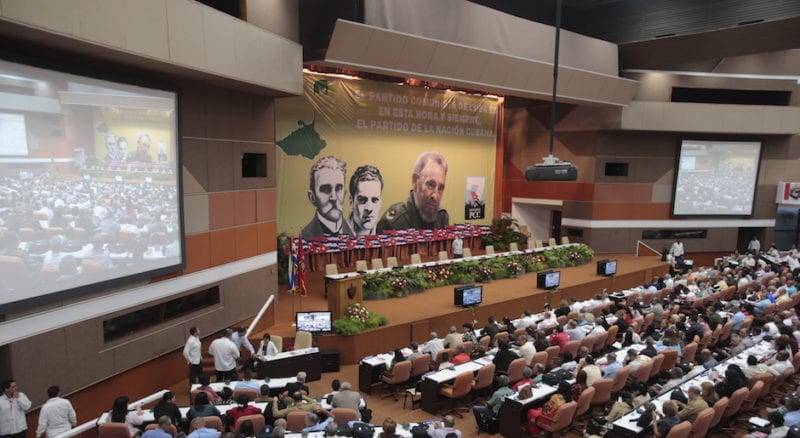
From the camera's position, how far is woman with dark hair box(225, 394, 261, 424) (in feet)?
21.8

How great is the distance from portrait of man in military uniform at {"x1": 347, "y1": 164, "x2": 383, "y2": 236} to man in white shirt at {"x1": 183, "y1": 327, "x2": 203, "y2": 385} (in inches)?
379

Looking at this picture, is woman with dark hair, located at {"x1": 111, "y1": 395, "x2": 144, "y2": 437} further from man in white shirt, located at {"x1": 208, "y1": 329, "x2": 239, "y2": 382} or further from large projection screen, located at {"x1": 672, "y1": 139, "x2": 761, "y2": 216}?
large projection screen, located at {"x1": 672, "y1": 139, "x2": 761, "y2": 216}

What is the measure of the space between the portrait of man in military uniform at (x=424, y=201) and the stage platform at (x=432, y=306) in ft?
15.0

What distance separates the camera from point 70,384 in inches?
296

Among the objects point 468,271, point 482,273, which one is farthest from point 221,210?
point 482,273

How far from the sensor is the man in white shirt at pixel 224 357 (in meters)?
9.02

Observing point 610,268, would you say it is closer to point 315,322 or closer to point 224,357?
point 315,322

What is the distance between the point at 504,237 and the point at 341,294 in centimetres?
1095

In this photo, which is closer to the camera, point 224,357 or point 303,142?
point 224,357

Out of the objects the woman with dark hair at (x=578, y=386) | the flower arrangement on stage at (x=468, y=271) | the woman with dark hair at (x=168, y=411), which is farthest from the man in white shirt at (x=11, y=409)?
the flower arrangement on stage at (x=468, y=271)

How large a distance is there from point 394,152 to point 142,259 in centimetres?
1223

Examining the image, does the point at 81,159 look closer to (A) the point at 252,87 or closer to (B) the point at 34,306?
(B) the point at 34,306

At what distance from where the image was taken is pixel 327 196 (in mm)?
17656

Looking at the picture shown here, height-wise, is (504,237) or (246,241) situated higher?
(246,241)
